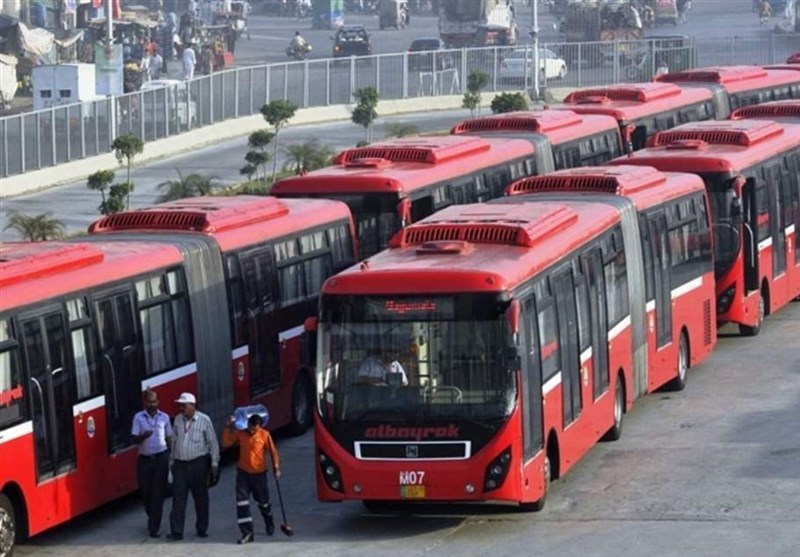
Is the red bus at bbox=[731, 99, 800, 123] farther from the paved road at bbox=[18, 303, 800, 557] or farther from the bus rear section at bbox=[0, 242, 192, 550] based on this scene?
the bus rear section at bbox=[0, 242, 192, 550]

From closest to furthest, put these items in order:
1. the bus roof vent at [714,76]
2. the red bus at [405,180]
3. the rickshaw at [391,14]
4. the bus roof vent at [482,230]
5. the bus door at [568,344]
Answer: the bus roof vent at [482,230], the bus door at [568,344], the red bus at [405,180], the bus roof vent at [714,76], the rickshaw at [391,14]

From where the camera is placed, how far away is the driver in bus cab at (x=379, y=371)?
18344mm

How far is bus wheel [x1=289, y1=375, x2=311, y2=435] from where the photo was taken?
24.0 meters

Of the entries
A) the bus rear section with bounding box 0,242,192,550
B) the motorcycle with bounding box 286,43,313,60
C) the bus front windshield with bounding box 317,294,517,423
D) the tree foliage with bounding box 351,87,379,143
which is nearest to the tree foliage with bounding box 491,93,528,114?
the tree foliage with bounding box 351,87,379,143

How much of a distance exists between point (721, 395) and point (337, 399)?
28.2 ft

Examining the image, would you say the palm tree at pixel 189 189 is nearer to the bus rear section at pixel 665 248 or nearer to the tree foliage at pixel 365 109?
the tree foliage at pixel 365 109

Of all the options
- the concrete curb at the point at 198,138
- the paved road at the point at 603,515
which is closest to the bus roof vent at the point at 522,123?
the paved road at the point at 603,515

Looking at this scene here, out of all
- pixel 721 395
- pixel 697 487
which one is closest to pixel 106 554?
pixel 697 487

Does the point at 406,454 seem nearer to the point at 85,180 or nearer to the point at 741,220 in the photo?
the point at 741,220

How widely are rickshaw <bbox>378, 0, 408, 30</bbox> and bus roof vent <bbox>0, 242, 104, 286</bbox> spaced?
92147 millimetres

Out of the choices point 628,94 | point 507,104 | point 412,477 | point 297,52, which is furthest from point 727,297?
point 297,52

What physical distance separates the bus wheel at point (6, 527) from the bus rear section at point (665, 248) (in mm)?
8409

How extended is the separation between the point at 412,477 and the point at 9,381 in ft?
12.1

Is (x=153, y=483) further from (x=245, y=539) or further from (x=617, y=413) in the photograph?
(x=617, y=413)
